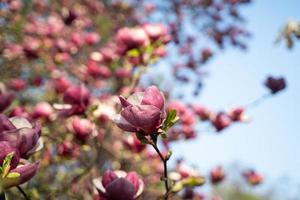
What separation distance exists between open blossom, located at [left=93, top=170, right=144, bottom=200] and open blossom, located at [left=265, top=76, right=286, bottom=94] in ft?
4.60

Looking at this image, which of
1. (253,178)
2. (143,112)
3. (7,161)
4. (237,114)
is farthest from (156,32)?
(253,178)

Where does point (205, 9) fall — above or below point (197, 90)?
above

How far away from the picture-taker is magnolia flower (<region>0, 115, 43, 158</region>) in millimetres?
1072

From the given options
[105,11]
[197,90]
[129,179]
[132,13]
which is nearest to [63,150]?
[129,179]

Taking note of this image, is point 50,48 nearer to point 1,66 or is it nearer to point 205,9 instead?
point 1,66

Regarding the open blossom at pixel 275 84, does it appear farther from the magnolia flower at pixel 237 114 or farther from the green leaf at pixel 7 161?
the green leaf at pixel 7 161

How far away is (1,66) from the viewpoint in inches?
128

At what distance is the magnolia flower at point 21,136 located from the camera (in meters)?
1.07

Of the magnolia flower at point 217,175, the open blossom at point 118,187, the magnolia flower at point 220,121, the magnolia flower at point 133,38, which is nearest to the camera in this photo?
the open blossom at point 118,187

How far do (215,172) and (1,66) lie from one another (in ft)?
5.88

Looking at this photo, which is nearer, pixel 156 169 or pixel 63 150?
pixel 63 150

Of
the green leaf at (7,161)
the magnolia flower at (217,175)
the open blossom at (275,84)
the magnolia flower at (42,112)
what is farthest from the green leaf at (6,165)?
the magnolia flower at (217,175)

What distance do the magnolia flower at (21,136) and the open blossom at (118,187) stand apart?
23 centimetres

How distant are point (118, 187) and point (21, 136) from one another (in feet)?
1.05
